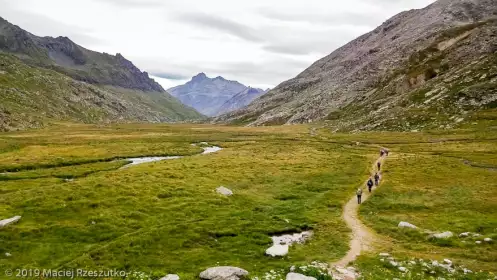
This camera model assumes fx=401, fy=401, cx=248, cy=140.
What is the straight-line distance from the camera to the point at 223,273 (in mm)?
25422

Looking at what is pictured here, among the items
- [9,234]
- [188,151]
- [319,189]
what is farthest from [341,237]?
[188,151]

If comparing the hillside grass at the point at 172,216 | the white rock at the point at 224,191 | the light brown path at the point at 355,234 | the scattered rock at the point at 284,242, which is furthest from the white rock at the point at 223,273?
the white rock at the point at 224,191

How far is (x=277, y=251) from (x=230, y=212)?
12839 mm

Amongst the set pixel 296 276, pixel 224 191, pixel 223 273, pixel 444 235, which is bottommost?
pixel 223 273

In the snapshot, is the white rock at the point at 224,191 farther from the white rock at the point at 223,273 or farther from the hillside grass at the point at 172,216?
the white rock at the point at 223,273

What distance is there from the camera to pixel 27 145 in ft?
364

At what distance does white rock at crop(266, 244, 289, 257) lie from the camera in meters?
30.6

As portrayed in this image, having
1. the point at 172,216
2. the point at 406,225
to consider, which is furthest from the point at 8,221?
the point at 406,225

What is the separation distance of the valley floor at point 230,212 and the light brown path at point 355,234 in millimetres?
649

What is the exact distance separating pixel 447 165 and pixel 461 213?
33.3 m

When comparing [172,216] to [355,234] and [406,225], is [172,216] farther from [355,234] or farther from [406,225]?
[406,225]

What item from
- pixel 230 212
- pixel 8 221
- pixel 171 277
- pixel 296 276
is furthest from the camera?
pixel 230 212

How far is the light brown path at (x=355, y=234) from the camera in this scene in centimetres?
2967

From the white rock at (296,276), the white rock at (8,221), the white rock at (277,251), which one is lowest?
the white rock at (8,221)
